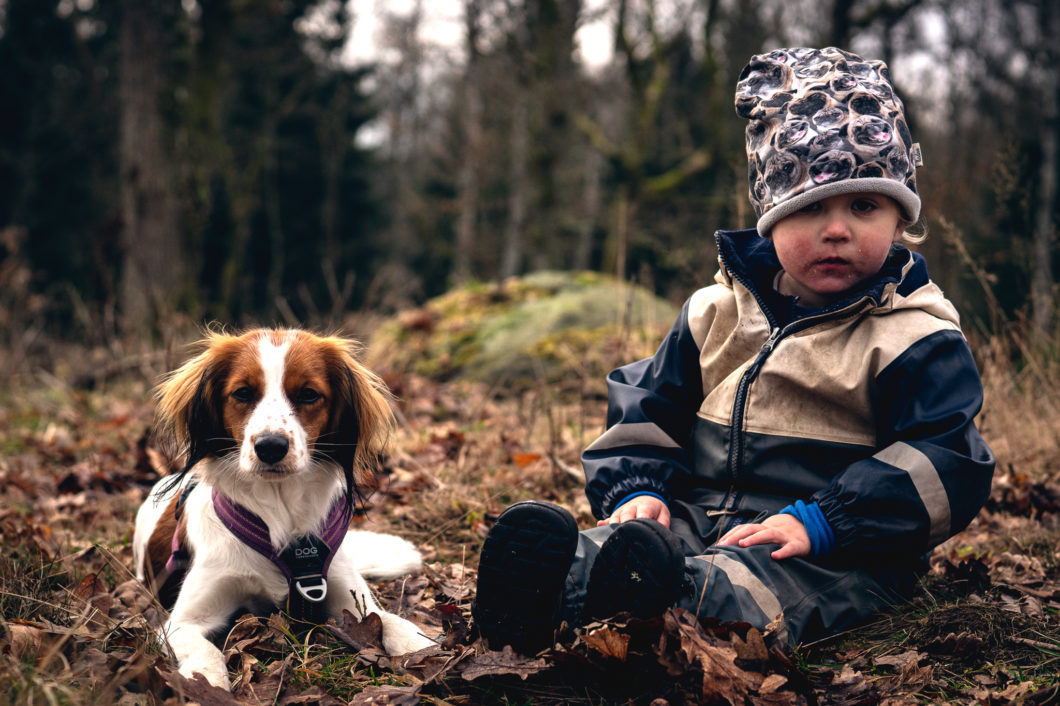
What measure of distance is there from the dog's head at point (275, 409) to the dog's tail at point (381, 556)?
36cm

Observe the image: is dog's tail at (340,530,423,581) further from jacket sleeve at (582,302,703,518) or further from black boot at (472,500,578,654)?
black boot at (472,500,578,654)

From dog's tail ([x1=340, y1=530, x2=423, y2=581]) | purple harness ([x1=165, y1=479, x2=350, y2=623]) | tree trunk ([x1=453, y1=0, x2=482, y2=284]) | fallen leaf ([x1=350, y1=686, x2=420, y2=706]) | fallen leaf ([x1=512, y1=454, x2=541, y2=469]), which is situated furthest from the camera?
tree trunk ([x1=453, y1=0, x2=482, y2=284])

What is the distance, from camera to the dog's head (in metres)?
2.50

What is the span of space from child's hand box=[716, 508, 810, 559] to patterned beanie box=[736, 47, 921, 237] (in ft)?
3.10

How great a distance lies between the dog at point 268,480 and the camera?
250 cm

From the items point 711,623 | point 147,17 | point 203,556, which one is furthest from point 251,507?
point 147,17

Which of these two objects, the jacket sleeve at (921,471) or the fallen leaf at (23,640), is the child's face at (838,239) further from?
the fallen leaf at (23,640)

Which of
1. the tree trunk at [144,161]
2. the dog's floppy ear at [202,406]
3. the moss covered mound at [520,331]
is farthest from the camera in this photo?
the tree trunk at [144,161]

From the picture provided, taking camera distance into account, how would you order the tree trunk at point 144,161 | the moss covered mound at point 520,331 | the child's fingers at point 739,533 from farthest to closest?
the tree trunk at point 144,161
the moss covered mound at point 520,331
the child's fingers at point 739,533

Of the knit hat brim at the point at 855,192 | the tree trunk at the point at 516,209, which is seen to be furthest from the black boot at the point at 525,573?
the tree trunk at the point at 516,209

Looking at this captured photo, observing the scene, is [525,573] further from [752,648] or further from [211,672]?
[211,672]

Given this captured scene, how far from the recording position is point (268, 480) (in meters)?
2.57

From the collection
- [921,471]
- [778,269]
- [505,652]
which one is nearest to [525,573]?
[505,652]

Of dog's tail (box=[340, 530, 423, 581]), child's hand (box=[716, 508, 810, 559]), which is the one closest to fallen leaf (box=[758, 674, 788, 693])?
child's hand (box=[716, 508, 810, 559])
